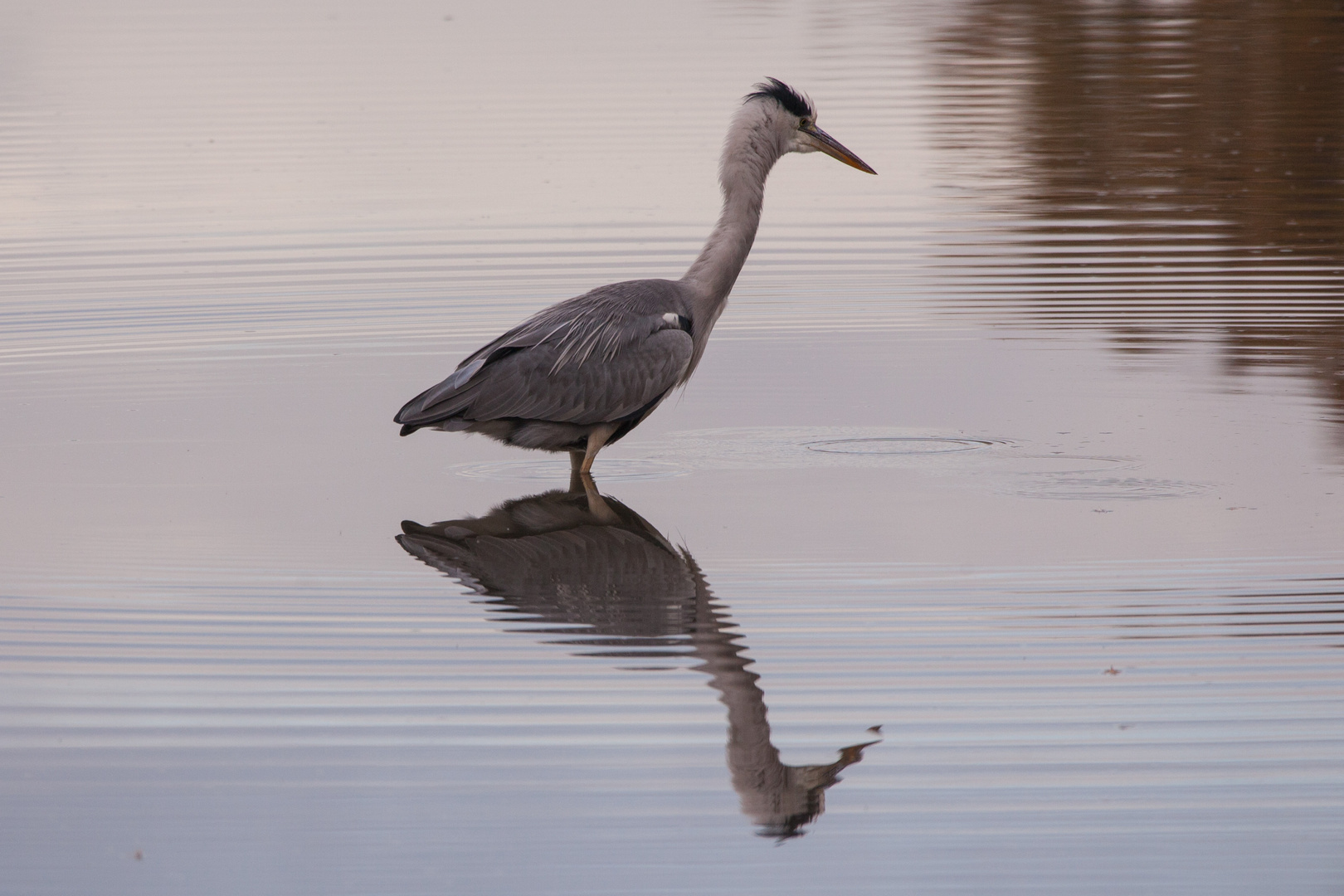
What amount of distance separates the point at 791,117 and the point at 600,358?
185 cm

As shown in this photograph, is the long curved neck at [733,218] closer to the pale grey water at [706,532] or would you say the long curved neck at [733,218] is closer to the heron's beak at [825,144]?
the heron's beak at [825,144]

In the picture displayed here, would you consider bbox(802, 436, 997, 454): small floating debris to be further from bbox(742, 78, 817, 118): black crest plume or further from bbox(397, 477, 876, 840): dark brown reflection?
bbox(742, 78, 817, 118): black crest plume

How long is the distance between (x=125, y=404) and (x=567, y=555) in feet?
12.3

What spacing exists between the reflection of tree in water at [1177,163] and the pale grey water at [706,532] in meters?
0.09

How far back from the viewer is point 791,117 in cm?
1030

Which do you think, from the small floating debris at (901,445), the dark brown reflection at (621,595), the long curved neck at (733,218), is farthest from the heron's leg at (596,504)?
the small floating debris at (901,445)

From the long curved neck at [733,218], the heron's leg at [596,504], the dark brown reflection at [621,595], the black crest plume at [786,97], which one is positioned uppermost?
the black crest plume at [786,97]

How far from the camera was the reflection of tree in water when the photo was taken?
12.7m

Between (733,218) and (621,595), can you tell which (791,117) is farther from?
(621,595)

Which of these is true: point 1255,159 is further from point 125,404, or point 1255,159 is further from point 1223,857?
point 1223,857

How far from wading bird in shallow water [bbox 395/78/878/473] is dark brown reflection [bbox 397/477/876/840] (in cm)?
45

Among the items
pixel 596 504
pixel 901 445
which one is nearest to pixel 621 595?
pixel 596 504

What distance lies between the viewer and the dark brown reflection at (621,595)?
19.0 ft

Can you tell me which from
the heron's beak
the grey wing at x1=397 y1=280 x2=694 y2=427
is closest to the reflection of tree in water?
the heron's beak
